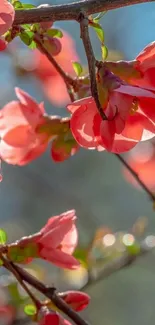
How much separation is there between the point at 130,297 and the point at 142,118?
2.74 metres

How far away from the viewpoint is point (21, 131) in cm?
93

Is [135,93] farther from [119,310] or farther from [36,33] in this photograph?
[119,310]

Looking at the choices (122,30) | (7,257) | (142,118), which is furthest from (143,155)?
(122,30)

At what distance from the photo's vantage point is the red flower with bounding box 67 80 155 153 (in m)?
0.60

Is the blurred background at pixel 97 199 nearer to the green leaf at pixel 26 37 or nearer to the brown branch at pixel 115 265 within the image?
the brown branch at pixel 115 265

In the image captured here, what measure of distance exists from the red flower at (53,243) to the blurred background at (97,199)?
1806 millimetres

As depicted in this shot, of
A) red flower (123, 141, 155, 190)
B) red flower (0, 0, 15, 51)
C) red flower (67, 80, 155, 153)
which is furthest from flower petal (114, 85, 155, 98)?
red flower (123, 141, 155, 190)

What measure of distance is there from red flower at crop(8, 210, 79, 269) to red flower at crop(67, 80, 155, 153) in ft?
0.69

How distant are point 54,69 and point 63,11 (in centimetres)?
86

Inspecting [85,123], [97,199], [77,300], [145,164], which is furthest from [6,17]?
[97,199]

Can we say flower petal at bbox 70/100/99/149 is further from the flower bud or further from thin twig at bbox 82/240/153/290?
thin twig at bbox 82/240/153/290

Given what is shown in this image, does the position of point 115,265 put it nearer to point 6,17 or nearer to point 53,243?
point 53,243

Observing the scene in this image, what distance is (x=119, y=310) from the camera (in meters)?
3.00

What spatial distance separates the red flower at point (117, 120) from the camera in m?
0.60
